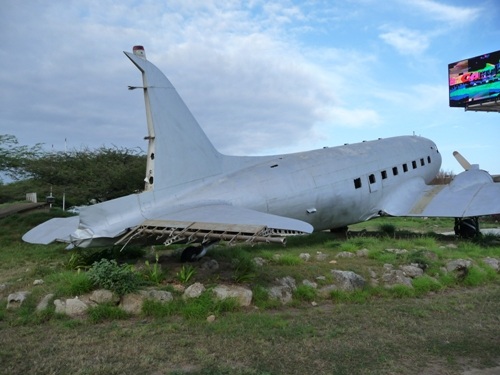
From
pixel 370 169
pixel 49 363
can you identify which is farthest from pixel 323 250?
pixel 49 363

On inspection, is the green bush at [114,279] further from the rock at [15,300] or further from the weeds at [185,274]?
the rock at [15,300]

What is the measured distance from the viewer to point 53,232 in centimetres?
1050

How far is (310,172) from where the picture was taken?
48.0ft

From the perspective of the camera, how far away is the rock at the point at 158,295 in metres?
8.43

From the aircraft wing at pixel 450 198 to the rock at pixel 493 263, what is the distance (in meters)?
2.79

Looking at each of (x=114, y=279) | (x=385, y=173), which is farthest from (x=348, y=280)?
(x=385, y=173)

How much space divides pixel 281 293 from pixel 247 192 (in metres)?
3.77

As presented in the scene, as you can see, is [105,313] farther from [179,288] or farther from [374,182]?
[374,182]

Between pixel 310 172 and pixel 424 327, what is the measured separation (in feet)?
25.4

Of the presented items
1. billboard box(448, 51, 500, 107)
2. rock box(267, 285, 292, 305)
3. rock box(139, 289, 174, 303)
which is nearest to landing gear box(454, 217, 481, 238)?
rock box(267, 285, 292, 305)

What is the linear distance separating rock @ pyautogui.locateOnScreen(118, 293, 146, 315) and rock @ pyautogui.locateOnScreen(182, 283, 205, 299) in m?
0.83

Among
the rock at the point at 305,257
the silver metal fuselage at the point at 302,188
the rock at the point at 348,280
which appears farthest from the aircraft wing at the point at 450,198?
the rock at the point at 348,280

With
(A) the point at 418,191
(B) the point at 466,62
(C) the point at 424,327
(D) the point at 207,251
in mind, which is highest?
(B) the point at 466,62

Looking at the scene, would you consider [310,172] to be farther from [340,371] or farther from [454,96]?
[454,96]
